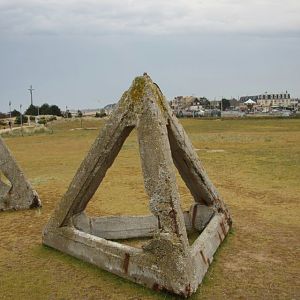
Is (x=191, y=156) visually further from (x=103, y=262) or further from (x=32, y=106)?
(x=32, y=106)

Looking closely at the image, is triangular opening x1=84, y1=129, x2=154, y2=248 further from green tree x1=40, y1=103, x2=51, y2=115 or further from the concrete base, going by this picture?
green tree x1=40, y1=103, x2=51, y2=115

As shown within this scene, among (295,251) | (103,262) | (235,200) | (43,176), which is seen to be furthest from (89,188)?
(43,176)

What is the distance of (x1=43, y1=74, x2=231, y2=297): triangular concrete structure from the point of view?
650 centimetres

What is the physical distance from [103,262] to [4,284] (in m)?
1.48

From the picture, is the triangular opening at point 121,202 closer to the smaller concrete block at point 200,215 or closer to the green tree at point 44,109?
the smaller concrete block at point 200,215

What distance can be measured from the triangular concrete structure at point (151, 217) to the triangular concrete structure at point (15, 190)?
121 inches

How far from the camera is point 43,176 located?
1694 cm

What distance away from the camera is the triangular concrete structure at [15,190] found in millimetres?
11328

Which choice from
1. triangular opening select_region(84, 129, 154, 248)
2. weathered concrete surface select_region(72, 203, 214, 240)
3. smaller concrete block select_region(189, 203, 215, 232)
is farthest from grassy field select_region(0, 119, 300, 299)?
weathered concrete surface select_region(72, 203, 214, 240)

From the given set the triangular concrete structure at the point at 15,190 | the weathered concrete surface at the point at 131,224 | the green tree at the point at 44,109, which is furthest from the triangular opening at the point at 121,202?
the green tree at the point at 44,109

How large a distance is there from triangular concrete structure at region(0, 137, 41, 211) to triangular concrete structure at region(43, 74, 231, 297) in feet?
10.1

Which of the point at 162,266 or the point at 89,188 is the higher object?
the point at 89,188

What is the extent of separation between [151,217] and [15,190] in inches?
158

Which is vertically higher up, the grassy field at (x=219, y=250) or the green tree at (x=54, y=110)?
the green tree at (x=54, y=110)
